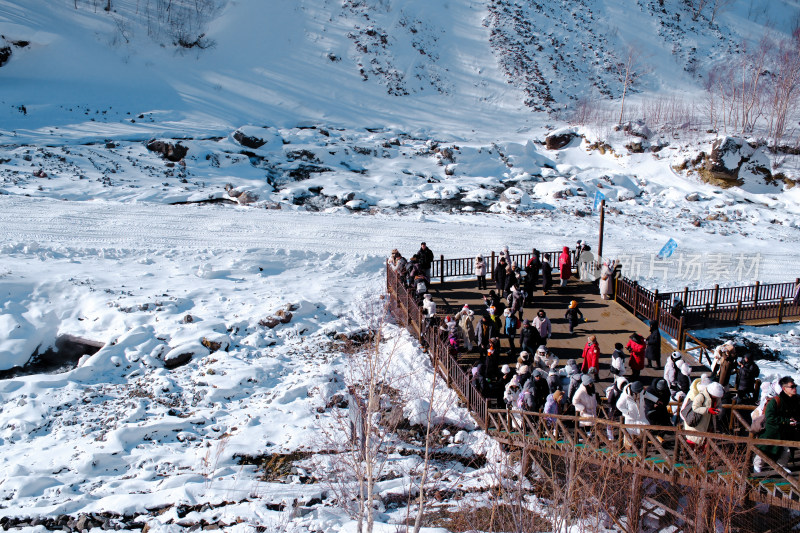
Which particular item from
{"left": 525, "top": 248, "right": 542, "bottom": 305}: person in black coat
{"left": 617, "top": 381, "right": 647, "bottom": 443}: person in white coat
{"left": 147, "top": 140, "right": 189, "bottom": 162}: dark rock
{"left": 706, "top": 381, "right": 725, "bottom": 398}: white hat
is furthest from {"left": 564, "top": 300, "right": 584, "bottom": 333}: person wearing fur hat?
{"left": 147, "top": 140, "right": 189, "bottom": 162}: dark rock

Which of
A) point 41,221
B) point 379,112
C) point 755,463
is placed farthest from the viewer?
point 379,112

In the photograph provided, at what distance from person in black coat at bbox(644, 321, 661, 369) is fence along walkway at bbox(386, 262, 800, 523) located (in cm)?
296

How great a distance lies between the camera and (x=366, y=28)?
1981 inches

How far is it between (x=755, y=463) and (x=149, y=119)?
125ft

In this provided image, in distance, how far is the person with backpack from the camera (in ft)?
25.2

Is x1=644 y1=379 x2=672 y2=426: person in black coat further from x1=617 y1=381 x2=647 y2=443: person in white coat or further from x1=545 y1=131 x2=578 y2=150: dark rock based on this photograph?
x1=545 y1=131 x2=578 y2=150: dark rock

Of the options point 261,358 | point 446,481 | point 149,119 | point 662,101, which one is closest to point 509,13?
point 662,101

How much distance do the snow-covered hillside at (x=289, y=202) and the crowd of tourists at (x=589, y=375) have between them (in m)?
1.34

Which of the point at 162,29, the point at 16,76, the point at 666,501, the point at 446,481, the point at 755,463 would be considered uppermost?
the point at 162,29

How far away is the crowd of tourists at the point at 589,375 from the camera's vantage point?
836 centimetres

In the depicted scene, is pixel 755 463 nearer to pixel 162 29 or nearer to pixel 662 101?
pixel 662 101

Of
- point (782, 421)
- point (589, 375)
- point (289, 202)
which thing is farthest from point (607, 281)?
point (289, 202)

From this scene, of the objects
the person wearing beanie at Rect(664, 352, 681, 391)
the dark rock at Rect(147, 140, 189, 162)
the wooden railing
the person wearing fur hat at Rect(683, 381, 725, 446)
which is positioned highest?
the dark rock at Rect(147, 140, 189, 162)

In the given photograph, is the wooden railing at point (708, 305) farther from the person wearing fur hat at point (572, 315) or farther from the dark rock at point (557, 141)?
the dark rock at point (557, 141)
